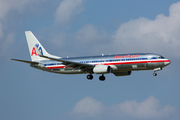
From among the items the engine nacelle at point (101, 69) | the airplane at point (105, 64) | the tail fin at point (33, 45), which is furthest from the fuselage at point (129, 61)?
the tail fin at point (33, 45)

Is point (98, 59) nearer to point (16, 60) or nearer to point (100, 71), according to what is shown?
point (100, 71)

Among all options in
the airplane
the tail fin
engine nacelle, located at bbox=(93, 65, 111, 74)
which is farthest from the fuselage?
the tail fin

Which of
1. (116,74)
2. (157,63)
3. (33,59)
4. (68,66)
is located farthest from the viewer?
(33,59)

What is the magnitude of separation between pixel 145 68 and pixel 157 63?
8.69 feet

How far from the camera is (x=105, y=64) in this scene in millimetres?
65375

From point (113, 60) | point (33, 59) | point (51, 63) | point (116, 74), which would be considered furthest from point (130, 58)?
point (33, 59)

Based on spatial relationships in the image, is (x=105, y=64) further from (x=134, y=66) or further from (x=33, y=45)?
(x=33, y=45)

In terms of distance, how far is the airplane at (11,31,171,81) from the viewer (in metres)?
62.9

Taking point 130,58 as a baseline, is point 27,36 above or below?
above

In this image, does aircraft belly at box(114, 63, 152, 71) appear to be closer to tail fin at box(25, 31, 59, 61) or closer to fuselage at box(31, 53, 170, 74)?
fuselage at box(31, 53, 170, 74)

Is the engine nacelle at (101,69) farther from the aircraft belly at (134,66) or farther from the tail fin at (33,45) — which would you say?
the tail fin at (33,45)

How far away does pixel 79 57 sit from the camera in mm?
70438

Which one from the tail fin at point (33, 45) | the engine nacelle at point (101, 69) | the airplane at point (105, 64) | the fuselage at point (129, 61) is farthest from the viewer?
the tail fin at point (33, 45)

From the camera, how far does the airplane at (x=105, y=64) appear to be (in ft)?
206
